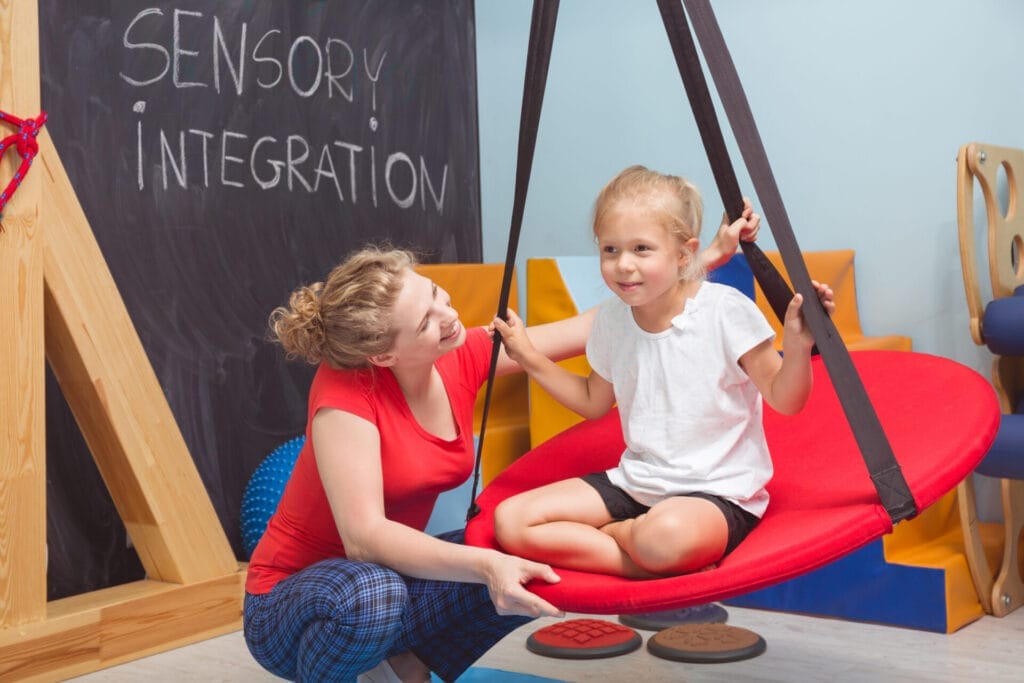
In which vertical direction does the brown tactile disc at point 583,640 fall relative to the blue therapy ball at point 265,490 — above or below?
below

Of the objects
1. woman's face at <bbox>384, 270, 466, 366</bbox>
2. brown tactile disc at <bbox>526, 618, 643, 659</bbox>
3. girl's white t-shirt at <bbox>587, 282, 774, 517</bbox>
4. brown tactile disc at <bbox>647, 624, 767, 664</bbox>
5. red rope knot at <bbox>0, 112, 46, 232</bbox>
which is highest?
red rope knot at <bbox>0, 112, 46, 232</bbox>

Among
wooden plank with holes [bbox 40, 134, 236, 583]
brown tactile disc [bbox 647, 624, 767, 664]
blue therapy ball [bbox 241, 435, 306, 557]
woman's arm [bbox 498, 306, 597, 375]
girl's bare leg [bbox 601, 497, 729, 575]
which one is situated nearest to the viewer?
girl's bare leg [bbox 601, 497, 729, 575]

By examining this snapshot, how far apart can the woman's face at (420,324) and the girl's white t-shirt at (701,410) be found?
0.29 meters

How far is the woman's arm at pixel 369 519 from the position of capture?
155 cm

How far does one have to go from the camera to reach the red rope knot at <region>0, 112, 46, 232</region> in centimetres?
232

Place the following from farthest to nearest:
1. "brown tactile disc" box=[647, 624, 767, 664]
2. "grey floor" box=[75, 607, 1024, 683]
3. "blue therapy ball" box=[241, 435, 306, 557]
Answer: "blue therapy ball" box=[241, 435, 306, 557] → "brown tactile disc" box=[647, 624, 767, 664] → "grey floor" box=[75, 607, 1024, 683]

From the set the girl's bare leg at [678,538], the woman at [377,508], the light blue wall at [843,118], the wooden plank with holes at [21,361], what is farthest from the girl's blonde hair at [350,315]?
the light blue wall at [843,118]

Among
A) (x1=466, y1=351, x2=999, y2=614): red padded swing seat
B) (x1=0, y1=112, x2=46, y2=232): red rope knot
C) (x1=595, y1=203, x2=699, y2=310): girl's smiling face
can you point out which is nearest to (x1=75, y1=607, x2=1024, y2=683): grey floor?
(x1=466, y1=351, x2=999, y2=614): red padded swing seat

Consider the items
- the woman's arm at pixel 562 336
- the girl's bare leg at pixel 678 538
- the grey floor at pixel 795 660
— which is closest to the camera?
the girl's bare leg at pixel 678 538

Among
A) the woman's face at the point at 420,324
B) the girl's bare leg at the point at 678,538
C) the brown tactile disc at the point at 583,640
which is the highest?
the woman's face at the point at 420,324

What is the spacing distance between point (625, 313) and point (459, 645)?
2.01 feet

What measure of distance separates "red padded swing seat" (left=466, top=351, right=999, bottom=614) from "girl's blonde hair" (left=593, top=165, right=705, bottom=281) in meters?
0.37

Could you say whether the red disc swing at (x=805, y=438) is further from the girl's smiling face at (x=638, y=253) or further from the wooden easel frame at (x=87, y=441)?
the wooden easel frame at (x=87, y=441)

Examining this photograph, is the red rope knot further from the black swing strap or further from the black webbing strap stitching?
the black swing strap
